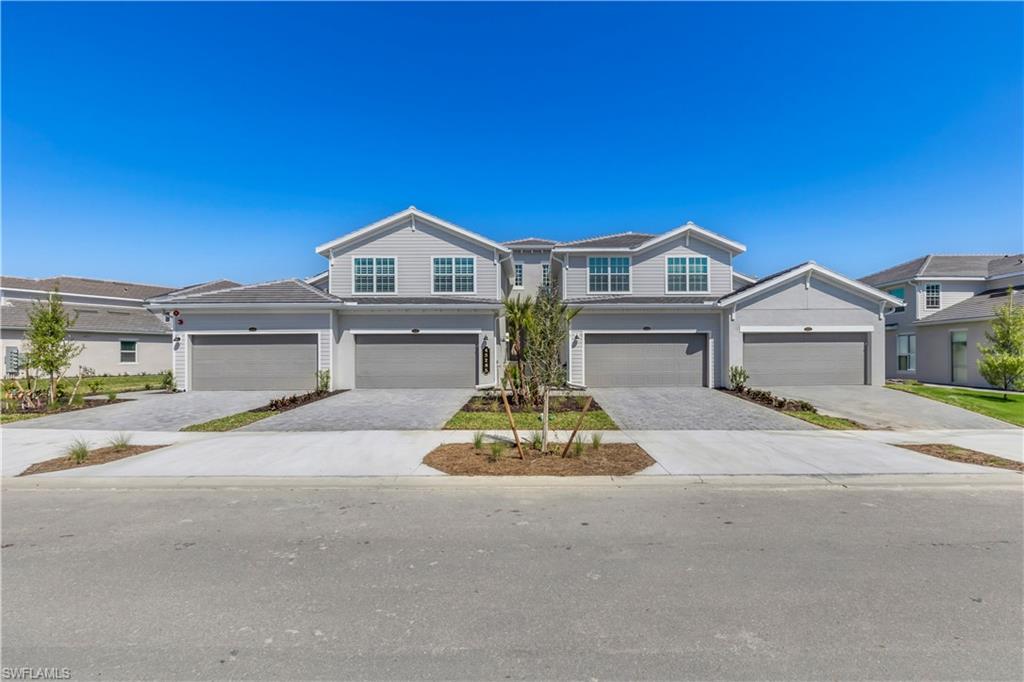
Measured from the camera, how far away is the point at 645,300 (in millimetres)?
19469

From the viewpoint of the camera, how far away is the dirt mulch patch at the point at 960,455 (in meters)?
7.52

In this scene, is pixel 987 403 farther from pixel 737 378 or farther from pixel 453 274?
pixel 453 274

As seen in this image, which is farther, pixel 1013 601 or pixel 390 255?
pixel 390 255

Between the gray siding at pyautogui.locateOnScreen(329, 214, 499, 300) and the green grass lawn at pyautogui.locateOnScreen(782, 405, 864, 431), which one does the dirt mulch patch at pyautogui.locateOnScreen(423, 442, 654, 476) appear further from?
the gray siding at pyautogui.locateOnScreen(329, 214, 499, 300)

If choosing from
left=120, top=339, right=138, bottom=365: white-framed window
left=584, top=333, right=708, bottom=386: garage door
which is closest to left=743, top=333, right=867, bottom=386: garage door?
left=584, top=333, right=708, bottom=386: garage door

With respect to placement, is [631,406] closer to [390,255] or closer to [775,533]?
[775,533]

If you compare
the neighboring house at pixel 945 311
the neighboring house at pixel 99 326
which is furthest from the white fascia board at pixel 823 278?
the neighboring house at pixel 99 326

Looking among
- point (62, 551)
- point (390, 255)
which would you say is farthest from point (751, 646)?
point (390, 255)

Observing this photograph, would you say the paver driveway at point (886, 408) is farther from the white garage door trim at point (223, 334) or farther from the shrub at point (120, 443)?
the white garage door trim at point (223, 334)

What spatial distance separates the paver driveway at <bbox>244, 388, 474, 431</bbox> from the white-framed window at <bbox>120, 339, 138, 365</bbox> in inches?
778

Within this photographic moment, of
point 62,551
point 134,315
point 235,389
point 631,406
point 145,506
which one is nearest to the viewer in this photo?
point 62,551

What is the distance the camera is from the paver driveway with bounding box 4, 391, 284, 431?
37.0 ft

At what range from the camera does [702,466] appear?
7387mm

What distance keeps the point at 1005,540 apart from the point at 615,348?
14.2 metres
